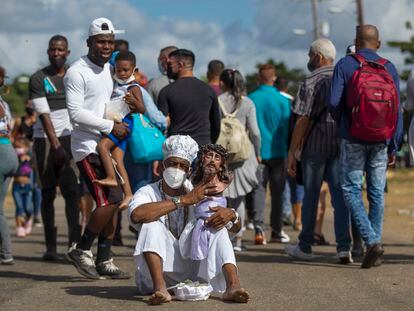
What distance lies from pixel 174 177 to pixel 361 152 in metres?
2.75

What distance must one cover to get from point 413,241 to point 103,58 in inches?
203

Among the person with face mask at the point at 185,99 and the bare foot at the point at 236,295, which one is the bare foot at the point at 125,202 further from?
the bare foot at the point at 236,295

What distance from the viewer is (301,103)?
35.4 feet

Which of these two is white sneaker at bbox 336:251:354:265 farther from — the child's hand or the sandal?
the child's hand

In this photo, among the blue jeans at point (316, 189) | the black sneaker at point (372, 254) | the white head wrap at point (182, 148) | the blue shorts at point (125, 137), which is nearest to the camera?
the white head wrap at point (182, 148)

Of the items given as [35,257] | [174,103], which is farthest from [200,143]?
[35,257]

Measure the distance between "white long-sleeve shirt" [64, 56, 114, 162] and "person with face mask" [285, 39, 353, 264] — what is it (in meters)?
2.04

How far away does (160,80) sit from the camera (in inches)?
496

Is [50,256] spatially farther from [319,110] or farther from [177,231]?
[177,231]

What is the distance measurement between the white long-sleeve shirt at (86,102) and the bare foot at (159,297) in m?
2.17

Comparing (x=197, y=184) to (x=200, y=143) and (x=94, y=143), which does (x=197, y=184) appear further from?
(x=200, y=143)

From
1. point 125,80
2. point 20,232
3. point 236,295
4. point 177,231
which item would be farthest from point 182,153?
point 20,232

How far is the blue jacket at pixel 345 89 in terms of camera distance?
32.8 feet

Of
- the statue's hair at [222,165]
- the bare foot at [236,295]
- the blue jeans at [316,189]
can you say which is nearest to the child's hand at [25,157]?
the blue jeans at [316,189]
